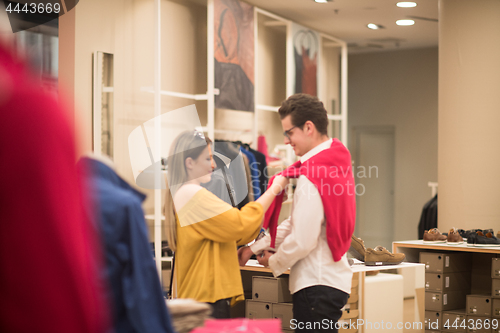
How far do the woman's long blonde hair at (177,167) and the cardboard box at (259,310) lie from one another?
40.7 inches

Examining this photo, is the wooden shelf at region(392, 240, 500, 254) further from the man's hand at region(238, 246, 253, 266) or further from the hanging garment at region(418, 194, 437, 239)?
the hanging garment at region(418, 194, 437, 239)

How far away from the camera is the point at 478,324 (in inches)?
140

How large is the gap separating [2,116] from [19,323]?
0.59 ft

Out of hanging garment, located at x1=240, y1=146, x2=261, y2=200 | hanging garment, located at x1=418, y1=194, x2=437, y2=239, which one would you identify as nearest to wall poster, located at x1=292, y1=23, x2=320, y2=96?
hanging garment, located at x1=240, y1=146, x2=261, y2=200

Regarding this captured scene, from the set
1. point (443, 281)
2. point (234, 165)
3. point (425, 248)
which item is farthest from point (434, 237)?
point (234, 165)

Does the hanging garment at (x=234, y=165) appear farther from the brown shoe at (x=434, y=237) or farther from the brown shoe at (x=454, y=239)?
the brown shoe at (x=454, y=239)

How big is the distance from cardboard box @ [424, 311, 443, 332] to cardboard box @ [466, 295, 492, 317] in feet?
0.68

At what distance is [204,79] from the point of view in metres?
5.38

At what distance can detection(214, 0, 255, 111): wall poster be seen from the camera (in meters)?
5.03

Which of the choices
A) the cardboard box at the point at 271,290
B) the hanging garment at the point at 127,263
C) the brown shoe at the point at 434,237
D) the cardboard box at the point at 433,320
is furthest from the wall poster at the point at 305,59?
the hanging garment at the point at 127,263

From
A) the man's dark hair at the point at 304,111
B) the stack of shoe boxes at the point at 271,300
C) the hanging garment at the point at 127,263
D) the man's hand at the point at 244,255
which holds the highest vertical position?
the man's dark hair at the point at 304,111

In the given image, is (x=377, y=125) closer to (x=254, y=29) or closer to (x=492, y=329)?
(x=254, y=29)

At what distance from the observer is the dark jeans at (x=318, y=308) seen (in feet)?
5.95

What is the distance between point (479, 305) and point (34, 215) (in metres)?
3.75
